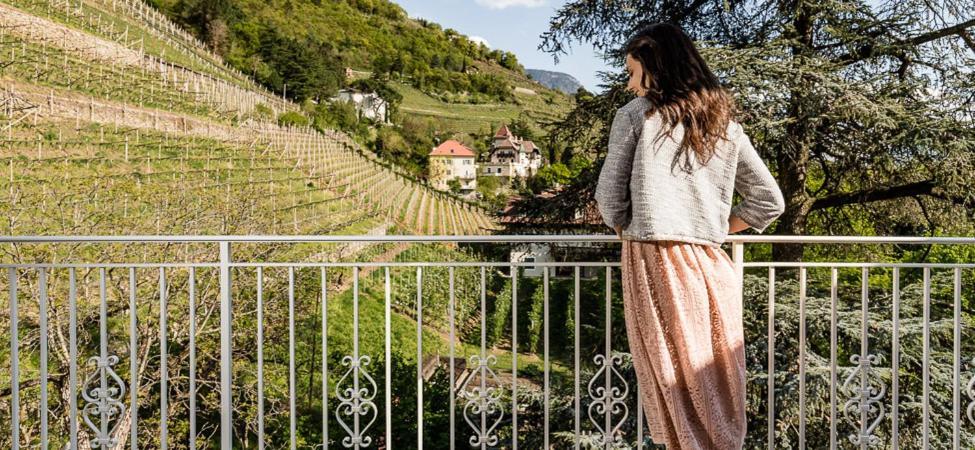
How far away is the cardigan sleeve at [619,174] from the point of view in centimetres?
173

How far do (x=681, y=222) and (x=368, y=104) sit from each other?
4339cm

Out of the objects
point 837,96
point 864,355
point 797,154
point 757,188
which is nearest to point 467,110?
point 797,154

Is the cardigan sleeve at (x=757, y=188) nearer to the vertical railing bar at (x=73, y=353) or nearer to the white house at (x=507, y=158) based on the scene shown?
the vertical railing bar at (x=73, y=353)

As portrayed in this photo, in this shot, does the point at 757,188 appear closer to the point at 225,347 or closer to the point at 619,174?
the point at 619,174

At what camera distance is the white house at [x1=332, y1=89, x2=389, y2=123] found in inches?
1671

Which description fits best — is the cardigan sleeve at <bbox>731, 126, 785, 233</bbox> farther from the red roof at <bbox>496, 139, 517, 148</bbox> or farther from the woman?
the red roof at <bbox>496, 139, 517, 148</bbox>

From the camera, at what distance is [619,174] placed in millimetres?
1726

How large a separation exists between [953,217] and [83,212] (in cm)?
1021

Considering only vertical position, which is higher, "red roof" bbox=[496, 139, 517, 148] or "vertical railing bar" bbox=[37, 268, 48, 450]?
"red roof" bbox=[496, 139, 517, 148]

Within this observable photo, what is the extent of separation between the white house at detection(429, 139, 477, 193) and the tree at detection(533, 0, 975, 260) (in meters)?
25.2

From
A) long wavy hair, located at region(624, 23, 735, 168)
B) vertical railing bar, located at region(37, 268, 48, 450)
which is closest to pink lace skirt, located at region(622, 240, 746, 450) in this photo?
long wavy hair, located at region(624, 23, 735, 168)

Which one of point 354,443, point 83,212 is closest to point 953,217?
point 354,443

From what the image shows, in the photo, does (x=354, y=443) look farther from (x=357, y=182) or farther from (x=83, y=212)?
(x=357, y=182)

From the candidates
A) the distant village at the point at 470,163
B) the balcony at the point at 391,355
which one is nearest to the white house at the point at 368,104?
the distant village at the point at 470,163
